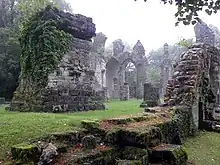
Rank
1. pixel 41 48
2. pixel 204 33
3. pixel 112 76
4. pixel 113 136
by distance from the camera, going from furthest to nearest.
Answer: pixel 112 76 → pixel 204 33 → pixel 41 48 → pixel 113 136

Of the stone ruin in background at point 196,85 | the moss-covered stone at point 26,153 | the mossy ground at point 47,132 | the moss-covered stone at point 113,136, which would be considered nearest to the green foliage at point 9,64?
the stone ruin in background at point 196,85

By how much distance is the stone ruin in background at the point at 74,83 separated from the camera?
501 inches

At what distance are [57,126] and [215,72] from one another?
9.29 meters

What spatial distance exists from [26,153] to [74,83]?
358 inches

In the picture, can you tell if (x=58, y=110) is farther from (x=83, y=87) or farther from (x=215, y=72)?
(x=215, y=72)

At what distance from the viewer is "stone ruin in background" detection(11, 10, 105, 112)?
Result: 41.8 feet

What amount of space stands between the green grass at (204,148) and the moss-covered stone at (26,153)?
3.84 metres

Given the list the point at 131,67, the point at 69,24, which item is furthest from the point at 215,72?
the point at 131,67

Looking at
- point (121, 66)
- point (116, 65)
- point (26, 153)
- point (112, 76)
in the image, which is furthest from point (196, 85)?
point (112, 76)

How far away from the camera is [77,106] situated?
45.3 ft

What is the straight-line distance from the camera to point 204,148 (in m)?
8.77

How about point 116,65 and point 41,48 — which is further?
point 116,65

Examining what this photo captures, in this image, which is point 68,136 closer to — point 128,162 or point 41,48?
point 128,162

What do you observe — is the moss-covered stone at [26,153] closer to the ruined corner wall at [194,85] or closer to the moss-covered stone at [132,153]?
the moss-covered stone at [132,153]
